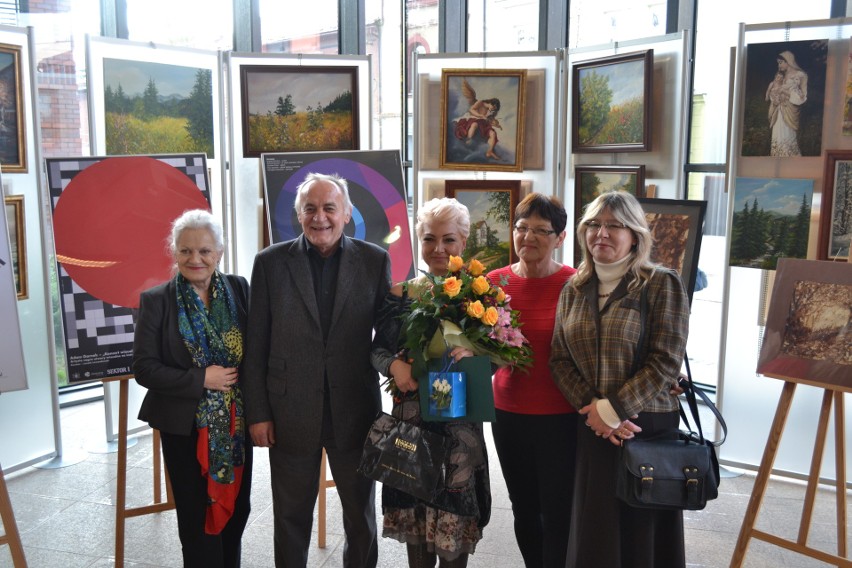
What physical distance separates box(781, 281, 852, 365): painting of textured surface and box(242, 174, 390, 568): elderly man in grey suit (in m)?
1.81

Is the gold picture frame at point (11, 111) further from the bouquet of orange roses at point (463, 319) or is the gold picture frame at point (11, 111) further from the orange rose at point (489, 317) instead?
the orange rose at point (489, 317)

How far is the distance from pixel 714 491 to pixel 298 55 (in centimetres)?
381

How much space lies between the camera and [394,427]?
2848 mm

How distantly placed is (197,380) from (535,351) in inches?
51.4

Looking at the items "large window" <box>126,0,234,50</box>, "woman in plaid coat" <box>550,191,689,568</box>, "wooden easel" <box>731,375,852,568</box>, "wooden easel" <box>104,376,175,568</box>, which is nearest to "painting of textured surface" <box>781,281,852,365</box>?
"wooden easel" <box>731,375,852,568</box>

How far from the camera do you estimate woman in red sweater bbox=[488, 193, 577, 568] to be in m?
2.97

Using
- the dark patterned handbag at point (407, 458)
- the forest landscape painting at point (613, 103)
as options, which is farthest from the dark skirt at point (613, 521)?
the forest landscape painting at point (613, 103)

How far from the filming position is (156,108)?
207 inches

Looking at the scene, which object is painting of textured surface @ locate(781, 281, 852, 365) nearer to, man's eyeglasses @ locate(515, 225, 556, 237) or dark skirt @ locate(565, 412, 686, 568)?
dark skirt @ locate(565, 412, 686, 568)

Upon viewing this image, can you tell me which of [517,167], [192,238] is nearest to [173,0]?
[517,167]

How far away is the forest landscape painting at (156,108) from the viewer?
202 inches

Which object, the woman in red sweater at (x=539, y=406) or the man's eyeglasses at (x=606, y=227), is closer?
the man's eyeglasses at (x=606, y=227)

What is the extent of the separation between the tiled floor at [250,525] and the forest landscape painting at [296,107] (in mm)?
2156

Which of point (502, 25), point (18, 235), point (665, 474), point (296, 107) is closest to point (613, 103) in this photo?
point (502, 25)
